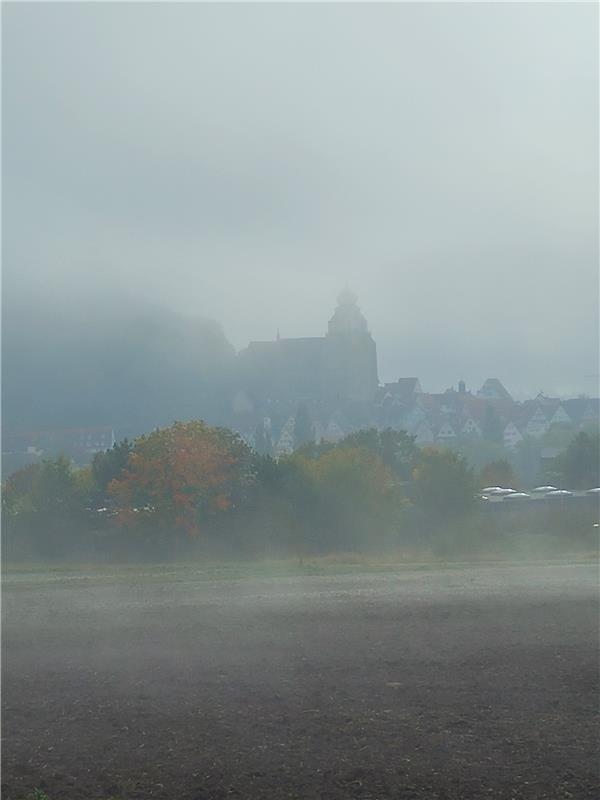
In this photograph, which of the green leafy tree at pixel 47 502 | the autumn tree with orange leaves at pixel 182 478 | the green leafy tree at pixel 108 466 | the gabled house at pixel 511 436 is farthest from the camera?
the gabled house at pixel 511 436

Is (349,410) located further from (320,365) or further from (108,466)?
(108,466)

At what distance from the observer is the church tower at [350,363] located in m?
31.1

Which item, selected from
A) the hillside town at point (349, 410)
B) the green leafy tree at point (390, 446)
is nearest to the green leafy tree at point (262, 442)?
the hillside town at point (349, 410)

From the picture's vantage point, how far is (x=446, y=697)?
621cm

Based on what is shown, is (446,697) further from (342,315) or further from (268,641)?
(342,315)

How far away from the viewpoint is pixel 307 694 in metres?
6.36

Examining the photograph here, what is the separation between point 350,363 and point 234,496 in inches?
330

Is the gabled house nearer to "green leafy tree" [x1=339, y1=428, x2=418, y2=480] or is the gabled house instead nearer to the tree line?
the tree line

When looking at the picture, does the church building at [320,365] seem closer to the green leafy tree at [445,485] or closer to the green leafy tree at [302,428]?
the green leafy tree at [302,428]

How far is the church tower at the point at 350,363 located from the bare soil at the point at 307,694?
21277mm

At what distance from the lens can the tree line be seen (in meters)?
23.5

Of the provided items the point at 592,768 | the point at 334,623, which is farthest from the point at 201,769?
the point at 334,623

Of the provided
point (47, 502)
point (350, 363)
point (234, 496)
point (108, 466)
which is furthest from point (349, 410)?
point (47, 502)

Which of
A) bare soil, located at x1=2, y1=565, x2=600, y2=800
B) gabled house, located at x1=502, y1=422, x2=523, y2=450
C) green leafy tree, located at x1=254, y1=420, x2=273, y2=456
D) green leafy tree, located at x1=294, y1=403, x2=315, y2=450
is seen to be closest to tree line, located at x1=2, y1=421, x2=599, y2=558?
green leafy tree, located at x1=254, y1=420, x2=273, y2=456
